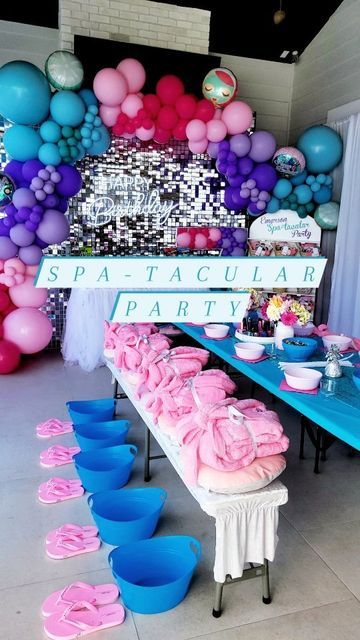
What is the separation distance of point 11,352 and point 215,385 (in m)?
3.00

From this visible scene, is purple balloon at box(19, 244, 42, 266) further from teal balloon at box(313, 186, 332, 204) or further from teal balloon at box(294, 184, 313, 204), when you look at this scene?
teal balloon at box(313, 186, 332, 204)

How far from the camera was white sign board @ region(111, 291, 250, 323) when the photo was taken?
4.22 feet

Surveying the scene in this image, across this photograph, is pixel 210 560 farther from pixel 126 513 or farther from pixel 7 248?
pixel 7 248

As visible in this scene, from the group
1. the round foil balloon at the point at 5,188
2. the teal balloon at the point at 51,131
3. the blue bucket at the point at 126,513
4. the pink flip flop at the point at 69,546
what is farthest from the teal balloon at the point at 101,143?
the pink flip flop at the point at 69,546

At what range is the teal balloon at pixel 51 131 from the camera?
4.45 m

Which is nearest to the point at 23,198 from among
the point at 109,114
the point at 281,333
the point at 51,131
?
the point at 51,131

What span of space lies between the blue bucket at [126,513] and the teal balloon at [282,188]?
3983 millimetres

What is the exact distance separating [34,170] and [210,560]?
3.67 m

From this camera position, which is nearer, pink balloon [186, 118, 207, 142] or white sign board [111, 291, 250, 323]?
→ white sign board [111, 291, 250, 323]

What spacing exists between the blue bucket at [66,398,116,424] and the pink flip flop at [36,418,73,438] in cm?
14

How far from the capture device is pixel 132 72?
4.64m

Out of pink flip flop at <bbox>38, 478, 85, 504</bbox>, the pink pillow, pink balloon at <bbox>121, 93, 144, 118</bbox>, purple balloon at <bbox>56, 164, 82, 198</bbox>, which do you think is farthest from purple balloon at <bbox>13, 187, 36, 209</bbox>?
the pink pillow

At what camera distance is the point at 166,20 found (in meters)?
5.45

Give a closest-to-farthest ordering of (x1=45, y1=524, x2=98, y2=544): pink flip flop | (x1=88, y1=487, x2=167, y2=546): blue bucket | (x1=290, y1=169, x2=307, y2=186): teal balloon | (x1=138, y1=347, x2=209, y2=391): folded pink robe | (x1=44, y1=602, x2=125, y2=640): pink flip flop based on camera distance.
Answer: (x1=44, y1=602, x2=125, y2=640): pink flip flop, (x1=88, y1=487, x2=167, y2=546): blue bucket, (x1=45, y1=524, x2=98, y2=544): pink flip flop, (x1=138, y1=347, x2=209, y2=391): folded pink robe, (x1=290, y1=169, x2=307, y2=186): teal balloon
